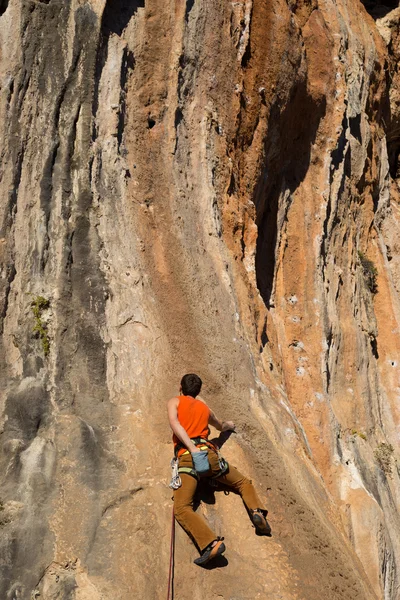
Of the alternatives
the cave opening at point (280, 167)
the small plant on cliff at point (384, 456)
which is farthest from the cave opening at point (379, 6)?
→ the small plant on cliff at point (384, 456)

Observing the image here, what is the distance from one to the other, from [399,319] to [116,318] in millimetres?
6941

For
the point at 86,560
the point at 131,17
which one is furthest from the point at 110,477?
the point at 131,17

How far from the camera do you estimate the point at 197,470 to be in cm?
514

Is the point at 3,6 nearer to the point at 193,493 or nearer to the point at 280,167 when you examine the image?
the point at 280,167

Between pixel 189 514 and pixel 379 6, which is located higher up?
pixel 379 6

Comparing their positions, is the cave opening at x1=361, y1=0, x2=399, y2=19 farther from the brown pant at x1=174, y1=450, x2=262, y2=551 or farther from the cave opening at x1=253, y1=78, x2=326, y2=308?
the brown pant at x1=174, y1=450, x2=262, y2=551

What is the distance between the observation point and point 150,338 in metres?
6.21

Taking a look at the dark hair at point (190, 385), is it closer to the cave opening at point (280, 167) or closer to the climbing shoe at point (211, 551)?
the climbing shoe at point (211, 551)

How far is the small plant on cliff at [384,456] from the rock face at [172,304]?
3 centimetres

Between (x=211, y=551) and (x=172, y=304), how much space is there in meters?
2.31

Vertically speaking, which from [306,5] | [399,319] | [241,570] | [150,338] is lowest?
[241,570]

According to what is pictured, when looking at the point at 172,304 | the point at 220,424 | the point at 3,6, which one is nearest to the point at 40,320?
the point at 172,304

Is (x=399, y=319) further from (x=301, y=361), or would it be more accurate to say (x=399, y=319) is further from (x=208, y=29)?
(x=208, y=29)

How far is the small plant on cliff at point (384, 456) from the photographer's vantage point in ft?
28.8
